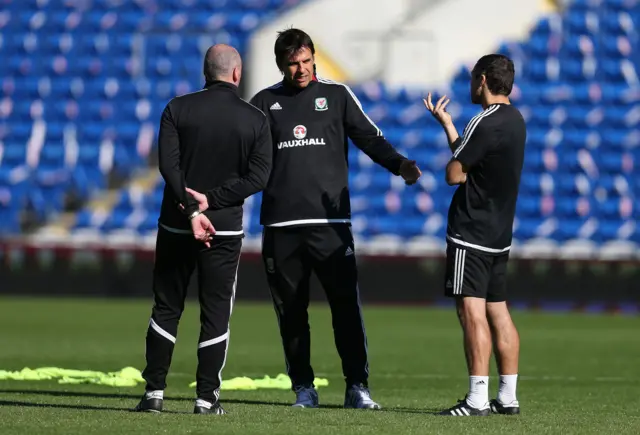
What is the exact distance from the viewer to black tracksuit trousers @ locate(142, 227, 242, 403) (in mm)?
6957

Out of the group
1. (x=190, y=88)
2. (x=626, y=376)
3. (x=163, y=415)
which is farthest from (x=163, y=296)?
(x=190, y=88)

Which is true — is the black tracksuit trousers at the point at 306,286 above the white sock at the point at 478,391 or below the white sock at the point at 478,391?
above

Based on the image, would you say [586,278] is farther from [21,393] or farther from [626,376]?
[21,393]

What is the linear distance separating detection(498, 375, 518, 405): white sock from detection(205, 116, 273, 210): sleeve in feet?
5.72

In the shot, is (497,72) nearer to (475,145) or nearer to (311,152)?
(475,145)

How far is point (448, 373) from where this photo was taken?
10422 millimetres

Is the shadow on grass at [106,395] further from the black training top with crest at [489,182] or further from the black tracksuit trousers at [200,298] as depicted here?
the black training top with crest at [489,182]

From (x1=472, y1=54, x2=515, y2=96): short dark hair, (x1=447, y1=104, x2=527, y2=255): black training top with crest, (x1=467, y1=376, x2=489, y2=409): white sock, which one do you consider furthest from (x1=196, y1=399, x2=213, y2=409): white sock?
(x1=472, y1=54, x2=515, y2=96): short dark hair

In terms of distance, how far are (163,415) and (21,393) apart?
6.03 feet

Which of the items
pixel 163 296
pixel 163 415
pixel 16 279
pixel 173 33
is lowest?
pixel 16 279

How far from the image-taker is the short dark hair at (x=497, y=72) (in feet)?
23.1

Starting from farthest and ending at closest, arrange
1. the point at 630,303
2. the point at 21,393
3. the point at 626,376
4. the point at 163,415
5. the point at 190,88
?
the point at 190,88, the point at 630,303, the point at 626,376, the point at 21,393, the point at 163,415

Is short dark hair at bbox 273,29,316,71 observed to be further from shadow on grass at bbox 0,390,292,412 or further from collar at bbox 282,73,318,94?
shadow on grass at bbox 0,390,292,412

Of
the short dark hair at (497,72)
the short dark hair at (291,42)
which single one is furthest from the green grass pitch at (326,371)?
the short dark hair at (291,42)
